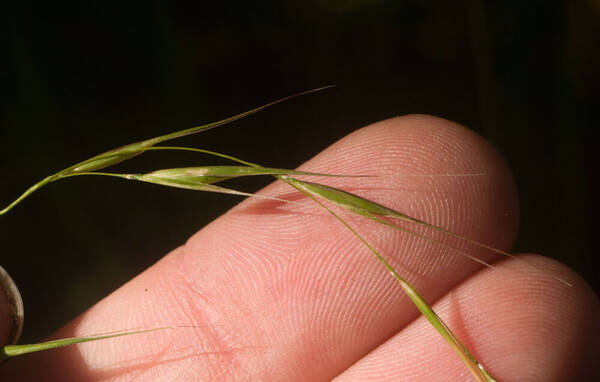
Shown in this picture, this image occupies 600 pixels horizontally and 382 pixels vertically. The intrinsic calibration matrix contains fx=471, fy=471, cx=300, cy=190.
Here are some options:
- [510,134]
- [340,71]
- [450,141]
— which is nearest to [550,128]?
[510,134]

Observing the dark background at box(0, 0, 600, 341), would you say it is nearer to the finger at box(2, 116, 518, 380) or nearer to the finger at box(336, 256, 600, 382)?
the finger at box(2, 116, 518, 380)

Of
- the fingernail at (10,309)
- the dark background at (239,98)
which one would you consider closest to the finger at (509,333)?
the fingernail at (10,309)

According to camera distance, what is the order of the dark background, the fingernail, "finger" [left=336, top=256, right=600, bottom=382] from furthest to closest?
the dark background, "finger" [left=336, top=256, right=600, bottom=382], the fingernail

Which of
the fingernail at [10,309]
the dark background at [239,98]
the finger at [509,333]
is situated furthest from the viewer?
the dark background at [239,98]

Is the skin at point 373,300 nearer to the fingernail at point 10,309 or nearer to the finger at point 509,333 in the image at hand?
the finger at point 509,333

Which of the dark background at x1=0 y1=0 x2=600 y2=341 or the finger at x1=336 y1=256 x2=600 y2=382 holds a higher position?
the dark background at x1=0 y1=0 x2=600 y2=341

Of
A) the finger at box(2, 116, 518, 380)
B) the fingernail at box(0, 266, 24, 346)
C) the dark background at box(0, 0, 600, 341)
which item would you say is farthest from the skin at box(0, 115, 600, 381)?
the dark background at box(0, 0, 600, 341)

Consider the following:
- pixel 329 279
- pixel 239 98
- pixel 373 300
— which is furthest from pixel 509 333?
pixel 239 98
